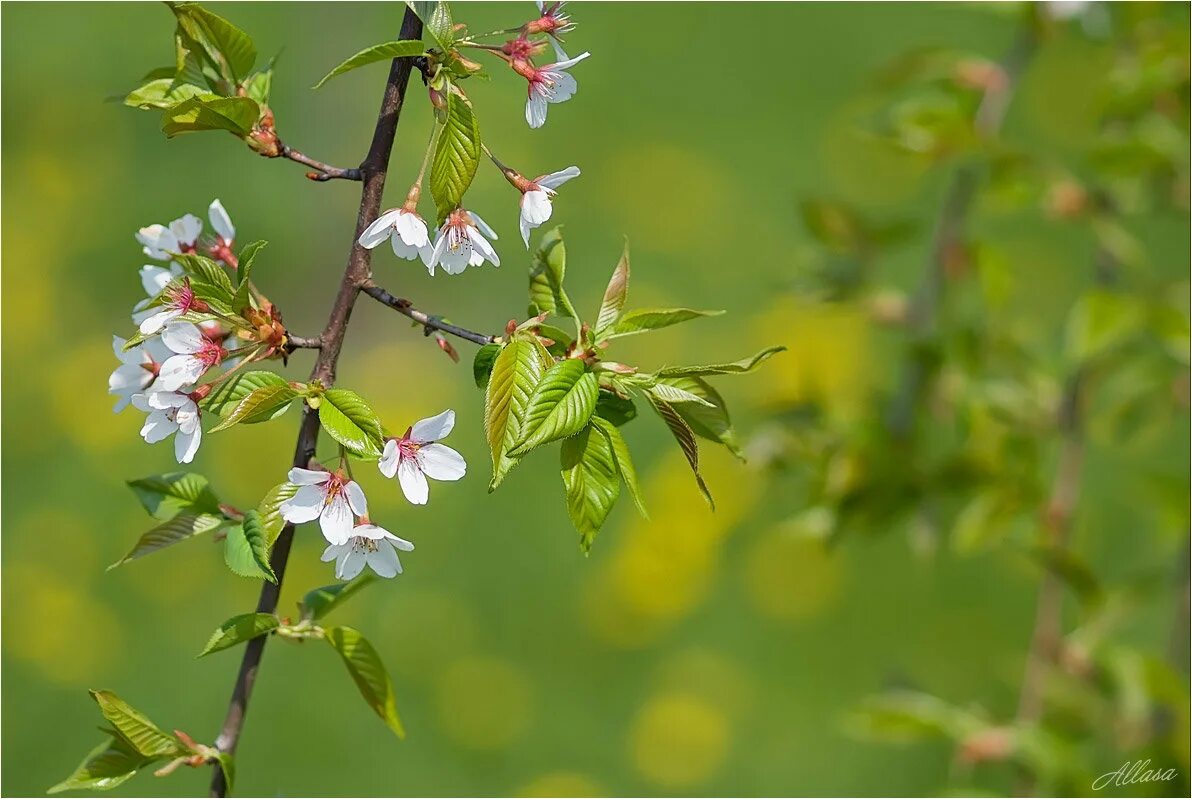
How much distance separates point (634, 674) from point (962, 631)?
0.73 m

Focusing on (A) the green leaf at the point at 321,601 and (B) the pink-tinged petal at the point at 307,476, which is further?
(A) the green leaf at the point at 321,601

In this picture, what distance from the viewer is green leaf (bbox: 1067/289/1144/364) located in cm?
138

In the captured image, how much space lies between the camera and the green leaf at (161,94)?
0.84 m

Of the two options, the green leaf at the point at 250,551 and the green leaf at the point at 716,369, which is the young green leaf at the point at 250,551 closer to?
the green leaf at the point at 250,551

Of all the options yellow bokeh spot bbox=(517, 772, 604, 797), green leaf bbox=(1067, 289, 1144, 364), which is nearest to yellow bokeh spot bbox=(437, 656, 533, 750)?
yellow bokeh spot bbox=(517, 772, 604, 797)

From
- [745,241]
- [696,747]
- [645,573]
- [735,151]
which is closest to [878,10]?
[735,151]

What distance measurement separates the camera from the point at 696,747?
2580mm

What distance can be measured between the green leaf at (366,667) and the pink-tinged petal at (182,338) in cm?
22

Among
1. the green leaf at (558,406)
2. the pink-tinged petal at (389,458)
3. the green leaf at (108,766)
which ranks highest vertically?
the green leaf at (558,406)

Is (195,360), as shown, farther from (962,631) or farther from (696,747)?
(962,631)

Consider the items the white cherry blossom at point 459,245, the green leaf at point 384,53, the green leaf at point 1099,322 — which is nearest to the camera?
the green leaf at point 384,53

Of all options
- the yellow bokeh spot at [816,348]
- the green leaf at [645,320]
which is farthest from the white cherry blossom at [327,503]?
the yellow bokeh spot at [816,348]

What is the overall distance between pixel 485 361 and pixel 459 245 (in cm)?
8

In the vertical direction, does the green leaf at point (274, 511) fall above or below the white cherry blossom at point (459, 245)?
below
